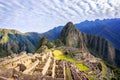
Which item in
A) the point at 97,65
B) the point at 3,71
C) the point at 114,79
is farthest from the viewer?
the point at 97,65

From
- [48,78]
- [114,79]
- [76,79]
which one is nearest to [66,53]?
[114,79]

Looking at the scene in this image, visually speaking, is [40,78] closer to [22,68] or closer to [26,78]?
[26,78]

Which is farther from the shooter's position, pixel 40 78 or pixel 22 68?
pixel 22 68

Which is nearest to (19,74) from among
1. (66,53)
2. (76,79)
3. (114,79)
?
(76,79)

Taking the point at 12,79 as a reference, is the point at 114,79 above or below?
below

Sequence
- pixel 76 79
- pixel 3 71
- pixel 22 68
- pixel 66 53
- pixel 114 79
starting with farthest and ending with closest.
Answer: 1. pixel 66 53
2. pixel 114 79
3. pixel 76 79
4. pixel 22 68
5. pixel 3 71

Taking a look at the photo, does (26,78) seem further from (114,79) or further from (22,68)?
(114,79)

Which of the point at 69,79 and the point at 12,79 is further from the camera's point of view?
the point at 69,79

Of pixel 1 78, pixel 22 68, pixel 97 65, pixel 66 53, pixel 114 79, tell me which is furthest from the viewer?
pixel 66 53

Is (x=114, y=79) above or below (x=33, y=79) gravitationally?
below
